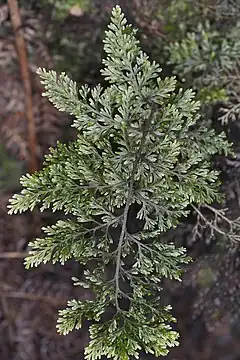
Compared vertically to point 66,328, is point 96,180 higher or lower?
higher

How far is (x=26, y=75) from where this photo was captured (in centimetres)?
187

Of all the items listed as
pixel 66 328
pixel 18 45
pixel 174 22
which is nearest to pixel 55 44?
pixel 18 45

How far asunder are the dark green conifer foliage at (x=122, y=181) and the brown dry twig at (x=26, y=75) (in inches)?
27.9

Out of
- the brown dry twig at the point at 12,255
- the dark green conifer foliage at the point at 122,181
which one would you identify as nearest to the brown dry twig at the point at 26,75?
the brown dry twig at the point at 12,255

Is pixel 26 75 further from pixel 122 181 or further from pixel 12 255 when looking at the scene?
pixel 122 181

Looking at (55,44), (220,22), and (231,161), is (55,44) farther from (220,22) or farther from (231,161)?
(231,161)

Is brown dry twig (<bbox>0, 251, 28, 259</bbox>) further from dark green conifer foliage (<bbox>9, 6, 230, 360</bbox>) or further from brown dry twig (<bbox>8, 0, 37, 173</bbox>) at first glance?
dark green conifer foliage (<bbox>9, 6, 230, 360</bbox>)

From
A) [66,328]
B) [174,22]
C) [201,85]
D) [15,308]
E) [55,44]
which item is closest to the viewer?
[66,328]

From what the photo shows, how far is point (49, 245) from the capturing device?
3.66ft

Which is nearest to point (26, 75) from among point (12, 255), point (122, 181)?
point (12, 255)

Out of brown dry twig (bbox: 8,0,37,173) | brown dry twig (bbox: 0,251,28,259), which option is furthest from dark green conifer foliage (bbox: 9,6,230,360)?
brown dry twig (bbox: 0,251,28,259)

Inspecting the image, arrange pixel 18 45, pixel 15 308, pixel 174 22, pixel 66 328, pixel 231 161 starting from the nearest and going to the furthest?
pixel 66 328, pixel 231 161, pixel 174 22, pixel 18 45, pixel 15 308

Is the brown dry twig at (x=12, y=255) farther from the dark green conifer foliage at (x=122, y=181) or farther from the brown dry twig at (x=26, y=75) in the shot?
the dark green conifer foliage at (x=122, y=181)

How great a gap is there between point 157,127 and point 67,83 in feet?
0.74
